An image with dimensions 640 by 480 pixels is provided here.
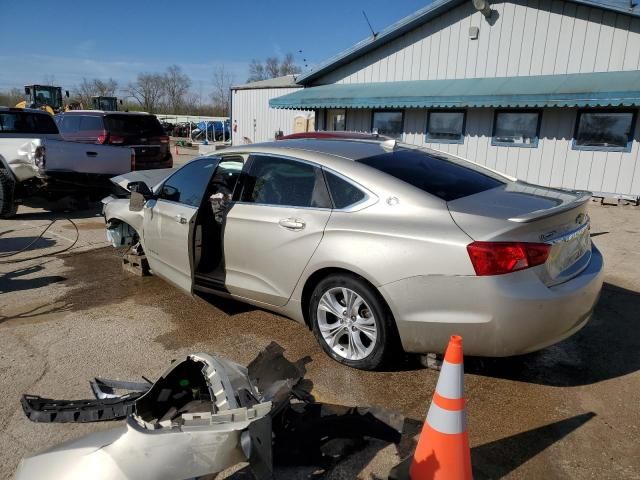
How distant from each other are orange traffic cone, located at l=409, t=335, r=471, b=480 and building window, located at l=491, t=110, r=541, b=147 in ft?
37.9

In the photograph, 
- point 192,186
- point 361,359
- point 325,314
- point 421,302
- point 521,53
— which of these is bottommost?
point 361,359

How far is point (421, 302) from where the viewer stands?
2.87m

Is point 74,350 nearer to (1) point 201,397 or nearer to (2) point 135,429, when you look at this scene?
(1) point 201,397

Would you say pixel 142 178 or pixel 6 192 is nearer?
pixel 142 178

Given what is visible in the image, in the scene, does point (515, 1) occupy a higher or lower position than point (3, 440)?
higher

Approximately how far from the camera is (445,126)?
13.7m

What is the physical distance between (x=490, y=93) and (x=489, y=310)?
33.6 feet

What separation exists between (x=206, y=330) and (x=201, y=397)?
5.63 ft

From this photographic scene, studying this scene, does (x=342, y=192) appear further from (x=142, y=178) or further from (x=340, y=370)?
(x=142, y=178)

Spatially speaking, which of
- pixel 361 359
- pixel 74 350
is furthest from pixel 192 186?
pixel 361 359

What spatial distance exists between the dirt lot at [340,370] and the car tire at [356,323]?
4.6 inches

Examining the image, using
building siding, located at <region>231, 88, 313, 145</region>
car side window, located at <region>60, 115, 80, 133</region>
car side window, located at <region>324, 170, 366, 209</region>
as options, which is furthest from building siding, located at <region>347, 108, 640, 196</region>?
car side window, located at <region>324, 170, 366, 209</region>

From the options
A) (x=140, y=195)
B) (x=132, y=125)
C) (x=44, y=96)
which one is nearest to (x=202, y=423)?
(x=140, y=195)

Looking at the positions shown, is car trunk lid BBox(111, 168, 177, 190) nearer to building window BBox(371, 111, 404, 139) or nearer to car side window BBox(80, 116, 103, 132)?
car side window BBox(80, 116, 103, 132)
